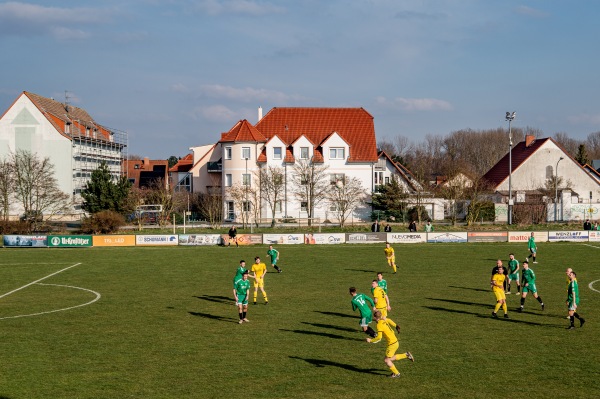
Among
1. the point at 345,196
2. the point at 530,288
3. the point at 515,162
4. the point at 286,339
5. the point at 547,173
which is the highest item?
the point at 515,162

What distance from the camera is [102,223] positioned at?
195ft

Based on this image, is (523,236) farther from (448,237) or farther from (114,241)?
(114,241)

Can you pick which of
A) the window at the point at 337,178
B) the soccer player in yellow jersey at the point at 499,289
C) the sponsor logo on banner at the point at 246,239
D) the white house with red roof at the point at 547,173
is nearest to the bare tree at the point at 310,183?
the window at the point at 337,178

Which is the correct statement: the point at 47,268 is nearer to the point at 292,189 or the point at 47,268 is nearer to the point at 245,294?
the point at 245,294

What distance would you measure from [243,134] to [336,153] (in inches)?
445

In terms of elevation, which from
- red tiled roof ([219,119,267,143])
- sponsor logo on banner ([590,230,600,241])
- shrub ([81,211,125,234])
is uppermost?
red tiled roof ([219,119,267,143])

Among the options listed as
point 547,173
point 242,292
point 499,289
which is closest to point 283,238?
point 242,292

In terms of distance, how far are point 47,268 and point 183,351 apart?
2407 cm

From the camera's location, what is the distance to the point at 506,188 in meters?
83.8

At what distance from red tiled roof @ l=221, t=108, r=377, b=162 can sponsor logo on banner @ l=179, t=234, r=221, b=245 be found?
2444 cm

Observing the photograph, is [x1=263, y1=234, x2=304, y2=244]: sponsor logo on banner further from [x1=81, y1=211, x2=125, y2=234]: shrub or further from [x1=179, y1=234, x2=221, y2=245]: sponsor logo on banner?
[x1=81, y1=211, x2=125, y2=234]: shrub

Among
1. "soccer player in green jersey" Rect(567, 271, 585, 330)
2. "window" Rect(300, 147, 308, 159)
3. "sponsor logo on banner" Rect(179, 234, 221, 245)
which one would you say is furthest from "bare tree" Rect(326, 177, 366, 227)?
"soccer player in green jersey" Rect(567, 271, 585, 330)

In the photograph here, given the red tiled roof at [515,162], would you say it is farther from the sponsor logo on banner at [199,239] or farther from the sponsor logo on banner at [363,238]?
the sponsor logo on banner at [199,239]

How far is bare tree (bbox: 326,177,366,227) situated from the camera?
69.3 metres
